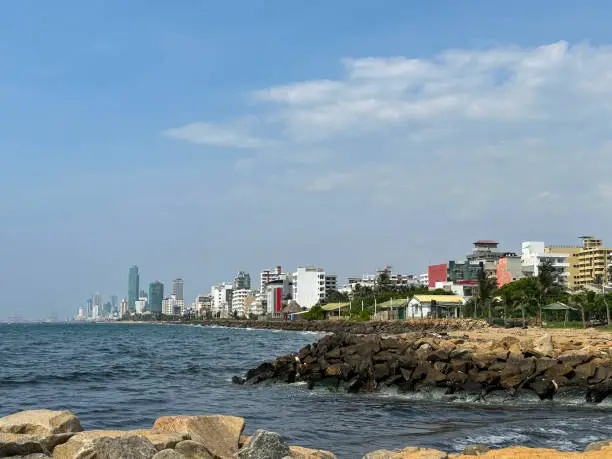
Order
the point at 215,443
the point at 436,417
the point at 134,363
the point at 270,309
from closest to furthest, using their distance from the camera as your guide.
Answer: the point at 215,443, the point at 436,417, the point at 134,363, the point at 270,309

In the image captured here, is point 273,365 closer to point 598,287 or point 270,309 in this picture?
point 598,287

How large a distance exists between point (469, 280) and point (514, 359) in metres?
134

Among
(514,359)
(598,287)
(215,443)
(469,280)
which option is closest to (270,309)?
(469,280)

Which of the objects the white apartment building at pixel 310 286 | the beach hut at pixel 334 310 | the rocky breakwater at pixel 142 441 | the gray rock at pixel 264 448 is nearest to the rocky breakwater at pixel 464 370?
the rocky breakwater at pixel 142 441

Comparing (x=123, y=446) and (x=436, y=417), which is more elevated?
(x=123, y=446)

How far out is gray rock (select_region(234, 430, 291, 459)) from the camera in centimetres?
808

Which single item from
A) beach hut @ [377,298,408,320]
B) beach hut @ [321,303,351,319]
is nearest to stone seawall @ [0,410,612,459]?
beach hut @ [377,298,408,320]

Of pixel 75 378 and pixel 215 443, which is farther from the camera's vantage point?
pixel 75 378

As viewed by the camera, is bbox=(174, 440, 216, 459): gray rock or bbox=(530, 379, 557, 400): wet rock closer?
bbox=(174, 440, 216, 459): gray rock

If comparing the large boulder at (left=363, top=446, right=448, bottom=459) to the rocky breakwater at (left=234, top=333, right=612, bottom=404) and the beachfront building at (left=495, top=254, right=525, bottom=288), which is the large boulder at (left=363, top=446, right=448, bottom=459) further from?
the beachfront building at (left=495, top=254, right=525, bottom=288)

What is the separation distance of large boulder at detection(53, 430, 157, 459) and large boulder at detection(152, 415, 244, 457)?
132cm

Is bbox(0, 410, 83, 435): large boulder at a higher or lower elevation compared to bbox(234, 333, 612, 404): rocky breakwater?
higher

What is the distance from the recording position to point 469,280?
152375mm

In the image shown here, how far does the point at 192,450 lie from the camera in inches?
310
